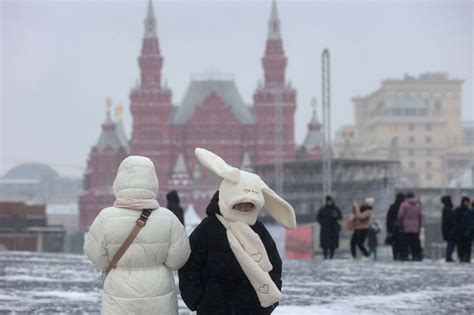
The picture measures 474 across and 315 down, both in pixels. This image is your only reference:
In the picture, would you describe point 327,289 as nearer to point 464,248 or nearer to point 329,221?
point 329,221

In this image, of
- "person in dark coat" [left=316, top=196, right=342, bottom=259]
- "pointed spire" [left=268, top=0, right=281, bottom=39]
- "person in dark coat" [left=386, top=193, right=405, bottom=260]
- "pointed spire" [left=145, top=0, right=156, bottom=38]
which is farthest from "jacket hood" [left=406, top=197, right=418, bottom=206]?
"pointed spire" [left=145, top=0, right=156, bottom=38]

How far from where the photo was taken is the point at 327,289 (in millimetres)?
12078

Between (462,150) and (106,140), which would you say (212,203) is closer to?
(106,140)

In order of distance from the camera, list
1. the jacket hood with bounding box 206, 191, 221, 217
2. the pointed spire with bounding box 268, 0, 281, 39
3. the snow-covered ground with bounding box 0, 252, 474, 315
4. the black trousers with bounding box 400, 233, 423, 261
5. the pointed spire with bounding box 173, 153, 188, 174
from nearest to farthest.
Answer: the jacket hood with bounding box 206, 191, 221, 217, the snow-covered ground with bounding box 0, 252, 474, 315, the black trousers with bounding box 400, 233, 423, 261, the pointed spire with bounding box 173, 153, 188, 174, the pointed spire with bounding box 268, 0, 281, 39

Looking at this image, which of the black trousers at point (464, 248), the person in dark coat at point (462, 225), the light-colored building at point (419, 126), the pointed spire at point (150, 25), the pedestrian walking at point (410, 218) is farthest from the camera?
the light-colored building at point (419, 126)

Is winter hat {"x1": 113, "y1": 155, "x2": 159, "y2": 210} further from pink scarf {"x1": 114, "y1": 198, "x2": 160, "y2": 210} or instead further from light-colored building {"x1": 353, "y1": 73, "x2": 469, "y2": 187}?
light-colored building {"x1": 353, "y1": 73, "x2": 469, "y2": 187}

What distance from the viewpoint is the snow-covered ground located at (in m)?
9.72

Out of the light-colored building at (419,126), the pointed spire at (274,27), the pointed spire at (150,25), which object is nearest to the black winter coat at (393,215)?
the pointed spire at (274,27)

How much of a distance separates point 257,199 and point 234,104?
9514 centimetres

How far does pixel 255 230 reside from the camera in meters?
5.55

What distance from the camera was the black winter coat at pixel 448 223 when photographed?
18.5m

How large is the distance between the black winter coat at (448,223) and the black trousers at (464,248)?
0.71ft

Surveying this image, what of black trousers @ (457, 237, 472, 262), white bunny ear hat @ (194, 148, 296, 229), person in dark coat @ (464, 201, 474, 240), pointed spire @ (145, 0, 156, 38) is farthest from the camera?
pointed spire @ (145, 0, 156, 38)

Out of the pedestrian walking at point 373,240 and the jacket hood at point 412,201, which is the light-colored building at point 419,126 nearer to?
the pedestrian walking at point 373,240
